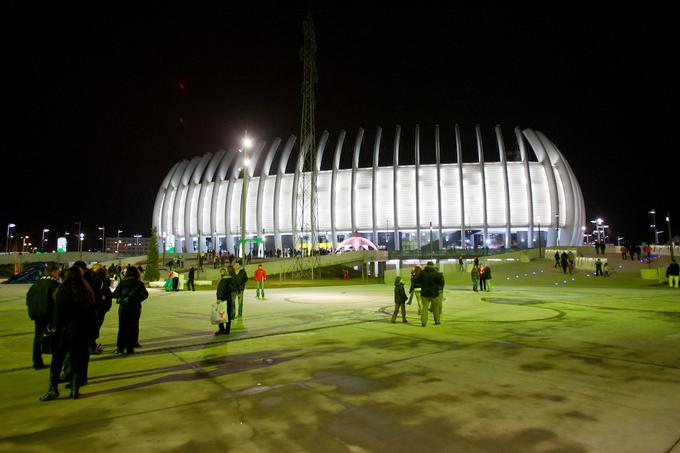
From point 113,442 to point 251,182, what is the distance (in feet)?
252

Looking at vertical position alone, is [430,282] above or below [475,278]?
above

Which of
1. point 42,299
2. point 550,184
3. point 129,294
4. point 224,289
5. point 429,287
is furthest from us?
point 550,184

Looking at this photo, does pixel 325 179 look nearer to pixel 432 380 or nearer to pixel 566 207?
pixel 566 207

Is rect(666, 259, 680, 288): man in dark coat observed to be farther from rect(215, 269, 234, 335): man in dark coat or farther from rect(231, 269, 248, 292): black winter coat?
rect(215, 269, 234, 335): man in dark coat

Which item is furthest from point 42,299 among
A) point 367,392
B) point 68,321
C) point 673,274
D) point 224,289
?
point 673,274

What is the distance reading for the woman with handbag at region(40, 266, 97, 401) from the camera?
193 inches

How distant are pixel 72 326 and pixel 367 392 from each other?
345 cm

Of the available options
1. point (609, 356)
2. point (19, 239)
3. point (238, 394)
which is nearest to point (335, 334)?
point (238, 394)

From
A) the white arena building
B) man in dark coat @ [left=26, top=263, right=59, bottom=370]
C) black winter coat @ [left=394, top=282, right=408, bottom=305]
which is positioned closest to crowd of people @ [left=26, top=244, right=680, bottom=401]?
man in dark coat @ [left=26, top=263, right=59, bottom=370]

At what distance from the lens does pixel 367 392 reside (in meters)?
4.99

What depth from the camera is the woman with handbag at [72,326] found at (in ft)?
16.1

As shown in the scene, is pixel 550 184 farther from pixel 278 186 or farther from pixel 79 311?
pixel 79 311

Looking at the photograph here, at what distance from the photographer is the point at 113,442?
3621 millimetres

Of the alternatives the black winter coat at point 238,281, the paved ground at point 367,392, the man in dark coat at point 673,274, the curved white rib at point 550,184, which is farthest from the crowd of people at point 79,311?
the curved white rib at point 550,184
